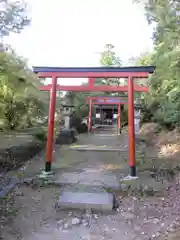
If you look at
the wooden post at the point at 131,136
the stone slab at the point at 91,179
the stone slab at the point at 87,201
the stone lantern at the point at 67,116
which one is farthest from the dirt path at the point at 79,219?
the stone lantern at the point at 67,116

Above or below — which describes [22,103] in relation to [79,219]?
above

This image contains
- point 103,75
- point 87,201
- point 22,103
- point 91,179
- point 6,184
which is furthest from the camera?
point 22,103

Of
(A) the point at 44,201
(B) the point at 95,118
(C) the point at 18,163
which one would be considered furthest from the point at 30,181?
(B) the point at 95,118

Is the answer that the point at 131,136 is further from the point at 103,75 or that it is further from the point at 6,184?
the point at 6,184

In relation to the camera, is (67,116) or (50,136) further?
(67,116)

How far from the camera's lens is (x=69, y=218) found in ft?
13.0

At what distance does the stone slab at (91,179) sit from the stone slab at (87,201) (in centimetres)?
62

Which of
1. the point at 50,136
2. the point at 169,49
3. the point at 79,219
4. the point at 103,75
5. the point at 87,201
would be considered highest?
the point at 169,49

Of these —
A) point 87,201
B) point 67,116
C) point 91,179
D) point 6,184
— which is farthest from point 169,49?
point 6,184

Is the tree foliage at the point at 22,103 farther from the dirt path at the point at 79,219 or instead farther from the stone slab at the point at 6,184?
the dirt path at the point at 79,219

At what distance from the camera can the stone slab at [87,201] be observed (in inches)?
167

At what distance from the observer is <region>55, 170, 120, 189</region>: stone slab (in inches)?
208

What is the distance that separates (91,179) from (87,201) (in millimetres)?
1332

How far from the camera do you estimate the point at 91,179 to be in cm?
566
